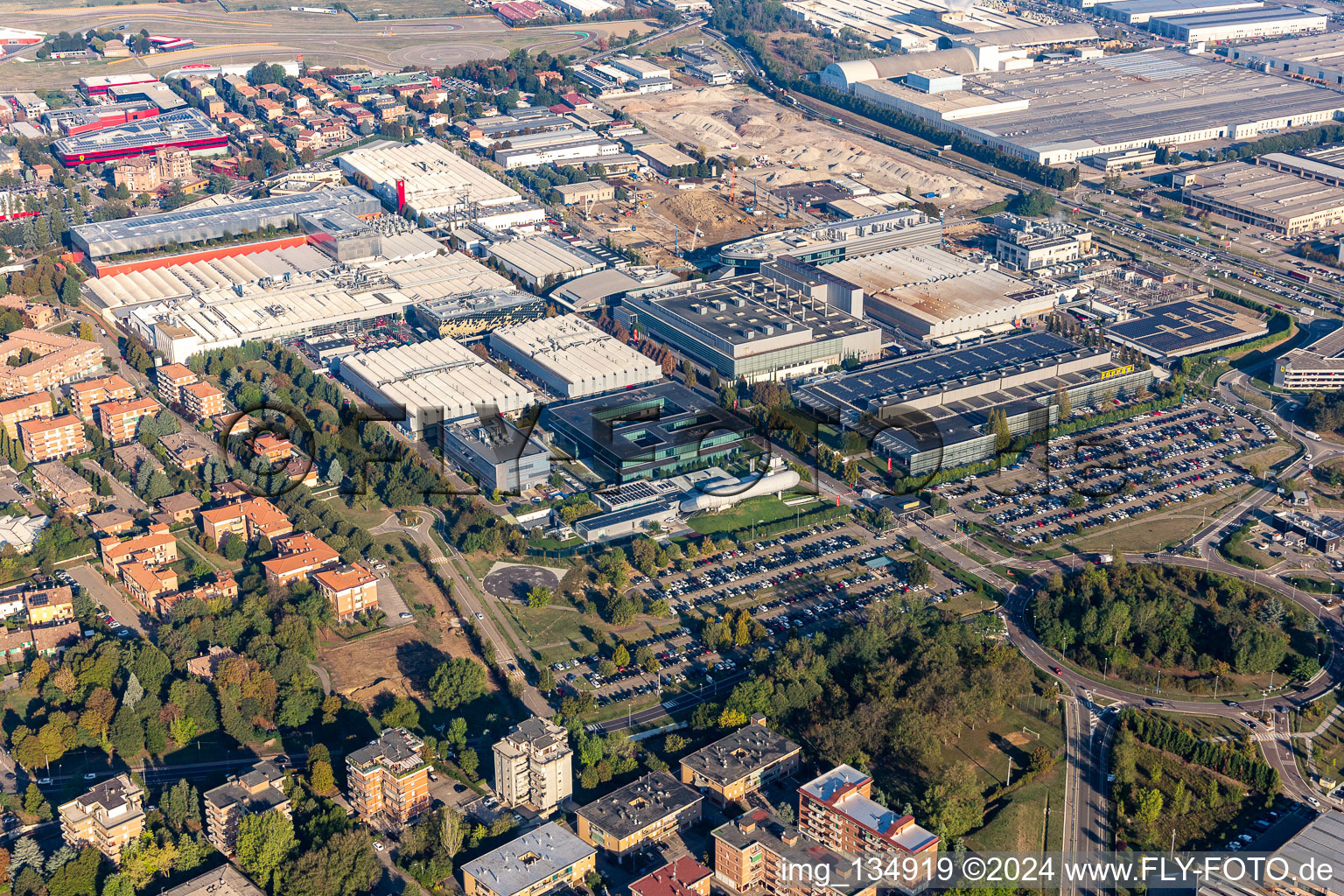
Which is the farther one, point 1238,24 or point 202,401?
point 1238,24

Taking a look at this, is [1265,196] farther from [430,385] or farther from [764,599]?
[430,385]

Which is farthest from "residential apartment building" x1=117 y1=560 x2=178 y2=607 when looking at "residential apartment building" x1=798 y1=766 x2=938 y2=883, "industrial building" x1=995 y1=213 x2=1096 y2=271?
"industrial building" x1=995 y1=213 x2=1096 y2=271

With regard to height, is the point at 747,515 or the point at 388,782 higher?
the point at 388,782

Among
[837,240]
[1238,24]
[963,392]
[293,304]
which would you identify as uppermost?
[1238,24]

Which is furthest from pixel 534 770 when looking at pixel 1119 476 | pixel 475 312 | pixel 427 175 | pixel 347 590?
pixel 427 175

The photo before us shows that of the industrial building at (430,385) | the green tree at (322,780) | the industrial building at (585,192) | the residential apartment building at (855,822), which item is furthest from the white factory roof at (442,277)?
the residential apartment building at (855,822)

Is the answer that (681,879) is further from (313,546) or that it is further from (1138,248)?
(1138,248)

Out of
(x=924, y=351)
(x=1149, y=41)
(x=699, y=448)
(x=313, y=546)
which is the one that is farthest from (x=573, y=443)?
(x=1149, y=41)
